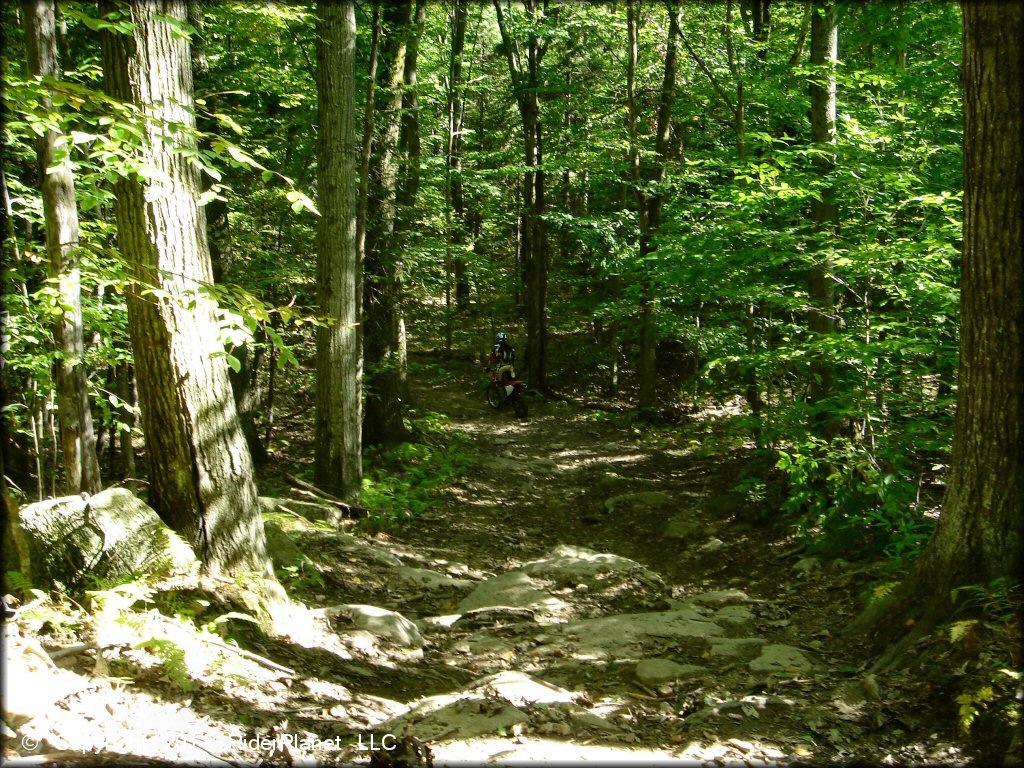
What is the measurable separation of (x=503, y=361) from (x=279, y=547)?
12063mm

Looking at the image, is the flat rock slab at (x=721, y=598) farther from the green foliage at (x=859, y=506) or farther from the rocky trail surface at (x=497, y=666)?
the green foliage at (x=859, y=506)

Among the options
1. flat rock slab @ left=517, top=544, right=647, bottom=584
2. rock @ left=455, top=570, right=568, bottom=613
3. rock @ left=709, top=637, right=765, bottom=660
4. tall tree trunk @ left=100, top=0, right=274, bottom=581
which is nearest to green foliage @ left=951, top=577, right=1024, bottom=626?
rock @ left=709, top=637, right=765, bottom=660

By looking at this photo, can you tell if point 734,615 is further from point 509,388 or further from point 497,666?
point 509,388

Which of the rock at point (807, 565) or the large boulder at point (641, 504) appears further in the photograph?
the large boulder at point (641, 504)

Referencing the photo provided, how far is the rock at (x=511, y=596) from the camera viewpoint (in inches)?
256

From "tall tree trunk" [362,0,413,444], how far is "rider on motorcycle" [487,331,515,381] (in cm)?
484

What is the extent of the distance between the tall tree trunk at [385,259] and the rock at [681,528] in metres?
5.41

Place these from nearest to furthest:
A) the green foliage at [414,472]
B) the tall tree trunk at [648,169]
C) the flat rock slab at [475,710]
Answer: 1. the flat rock slab at [475,710]
2. the green foliage at [414,472]
3. the tall tree trunk at [648,169]

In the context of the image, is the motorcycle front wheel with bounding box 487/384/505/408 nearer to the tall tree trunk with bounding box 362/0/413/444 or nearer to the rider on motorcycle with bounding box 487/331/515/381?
the rider on motorcycle with bounding box 487/331/515/381

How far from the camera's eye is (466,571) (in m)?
8.17

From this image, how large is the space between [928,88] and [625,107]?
11239mm

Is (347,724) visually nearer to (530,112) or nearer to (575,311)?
(530,112)

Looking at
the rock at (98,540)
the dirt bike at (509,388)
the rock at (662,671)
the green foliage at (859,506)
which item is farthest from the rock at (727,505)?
the dirt bike at (509,388)

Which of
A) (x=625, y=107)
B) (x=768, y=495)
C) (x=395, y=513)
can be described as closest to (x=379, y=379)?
(x=395, y=513)
